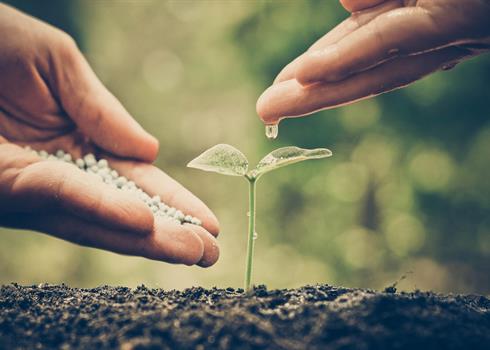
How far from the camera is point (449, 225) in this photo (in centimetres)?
483

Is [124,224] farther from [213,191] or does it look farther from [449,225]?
[213,191]

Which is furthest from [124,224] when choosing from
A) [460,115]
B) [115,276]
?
[115,276]

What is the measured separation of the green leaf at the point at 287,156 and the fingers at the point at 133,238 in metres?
0.56

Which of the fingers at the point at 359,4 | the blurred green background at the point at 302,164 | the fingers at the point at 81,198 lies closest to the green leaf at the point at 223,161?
the fingers at the point at 81,198

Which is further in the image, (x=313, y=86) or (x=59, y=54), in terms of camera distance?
(x=59, y=54)

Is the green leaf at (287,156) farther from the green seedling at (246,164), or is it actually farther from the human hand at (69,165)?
the human hand at (69,165)

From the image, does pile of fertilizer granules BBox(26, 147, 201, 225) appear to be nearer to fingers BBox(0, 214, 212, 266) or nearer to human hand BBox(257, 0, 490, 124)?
fingers BBox(0, 214, 212, 266)

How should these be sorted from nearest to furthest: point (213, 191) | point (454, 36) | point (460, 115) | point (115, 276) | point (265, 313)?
point (265, 313), point (454, 36), point (460, 115), point (115, 276), point (213, 191)

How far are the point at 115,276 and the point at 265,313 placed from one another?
5296mm

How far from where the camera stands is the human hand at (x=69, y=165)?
177cm

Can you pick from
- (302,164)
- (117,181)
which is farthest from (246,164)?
(302,164)

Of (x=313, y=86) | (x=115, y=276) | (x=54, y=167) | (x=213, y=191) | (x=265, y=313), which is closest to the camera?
(x=265, y=313)

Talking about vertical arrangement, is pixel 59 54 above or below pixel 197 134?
below

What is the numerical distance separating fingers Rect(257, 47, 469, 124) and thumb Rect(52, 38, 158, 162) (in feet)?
3.06
